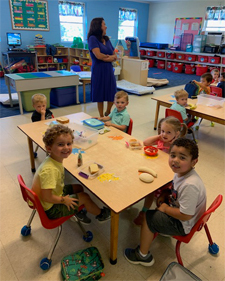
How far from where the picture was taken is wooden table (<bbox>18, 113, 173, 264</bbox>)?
133 cm

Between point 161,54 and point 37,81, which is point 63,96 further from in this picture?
point 161,54

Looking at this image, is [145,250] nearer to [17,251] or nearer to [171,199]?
[171,199]

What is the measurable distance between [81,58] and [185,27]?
216 inches

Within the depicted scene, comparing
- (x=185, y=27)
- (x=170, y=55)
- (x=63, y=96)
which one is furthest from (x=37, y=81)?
(x=185, y=27)

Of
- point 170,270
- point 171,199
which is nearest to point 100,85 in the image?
point 171,199

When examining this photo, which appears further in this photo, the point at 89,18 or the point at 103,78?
the point at 89,18

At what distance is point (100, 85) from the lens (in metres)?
3.57

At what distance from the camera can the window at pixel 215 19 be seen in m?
8.77

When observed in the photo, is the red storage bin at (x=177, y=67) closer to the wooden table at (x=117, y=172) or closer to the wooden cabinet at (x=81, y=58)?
the wooden cabinet at (x=81, y=58)

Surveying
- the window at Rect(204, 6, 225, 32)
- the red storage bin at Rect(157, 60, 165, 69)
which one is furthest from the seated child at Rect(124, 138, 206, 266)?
the red storage bin at Rect(157, 60, 165, 69)

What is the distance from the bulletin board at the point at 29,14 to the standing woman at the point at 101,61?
5745 millimetres

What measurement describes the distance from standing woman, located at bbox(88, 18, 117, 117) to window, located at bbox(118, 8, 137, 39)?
26.6 feet

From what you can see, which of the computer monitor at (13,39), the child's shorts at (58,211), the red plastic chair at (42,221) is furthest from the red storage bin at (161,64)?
the child's shorts at (58,211)

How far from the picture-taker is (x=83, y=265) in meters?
1.47
